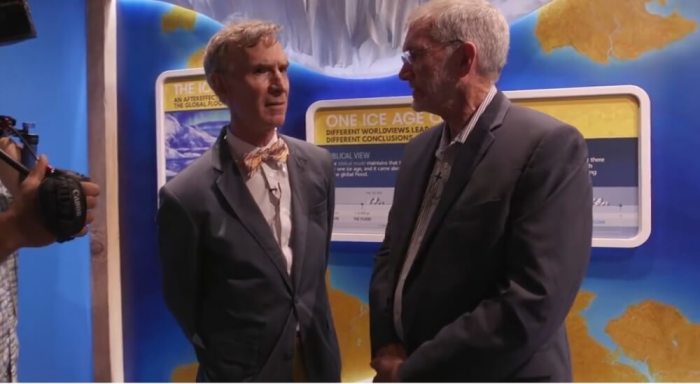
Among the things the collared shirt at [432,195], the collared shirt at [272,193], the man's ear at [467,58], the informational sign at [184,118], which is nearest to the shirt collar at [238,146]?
the collared shirt at [272,193]

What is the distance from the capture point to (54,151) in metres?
2.76

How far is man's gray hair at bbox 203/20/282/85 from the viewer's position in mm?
1824

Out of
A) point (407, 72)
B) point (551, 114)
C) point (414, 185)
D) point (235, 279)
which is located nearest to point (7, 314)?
point (235, 279)

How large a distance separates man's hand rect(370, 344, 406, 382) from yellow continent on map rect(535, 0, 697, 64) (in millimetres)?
1350

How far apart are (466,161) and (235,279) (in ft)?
2.39

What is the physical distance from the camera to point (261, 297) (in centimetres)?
174

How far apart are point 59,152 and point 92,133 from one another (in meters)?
0.21

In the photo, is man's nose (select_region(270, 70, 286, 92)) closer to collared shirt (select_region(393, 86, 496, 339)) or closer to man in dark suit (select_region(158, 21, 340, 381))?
man in dark suit (select_region(158, 21, 340, 381))

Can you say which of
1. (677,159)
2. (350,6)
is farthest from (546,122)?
(350,6)

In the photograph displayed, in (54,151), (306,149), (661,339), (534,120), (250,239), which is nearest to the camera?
(534,120)

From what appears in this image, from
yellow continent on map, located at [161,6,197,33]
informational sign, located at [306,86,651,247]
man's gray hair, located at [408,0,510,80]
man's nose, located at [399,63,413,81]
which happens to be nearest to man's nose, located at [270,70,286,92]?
man's nose, located at [399,63,413,81]

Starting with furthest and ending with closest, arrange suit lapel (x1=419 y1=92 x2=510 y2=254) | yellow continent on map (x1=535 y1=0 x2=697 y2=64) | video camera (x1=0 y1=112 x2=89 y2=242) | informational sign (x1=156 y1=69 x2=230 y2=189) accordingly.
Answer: informational sign (x1=156 y1=69 x2=230 y2=189)
yellow continent on map (x1=535 y1=0 x2=697 y2=64)
suit lapel (x1=419 y1=92 x2=510 y2=254)
video camera (x1=0 y1=112 x2=89 y2=242)

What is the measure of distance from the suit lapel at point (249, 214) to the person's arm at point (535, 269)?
54cm

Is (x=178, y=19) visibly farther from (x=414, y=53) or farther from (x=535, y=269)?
(x=535, y=269)
